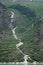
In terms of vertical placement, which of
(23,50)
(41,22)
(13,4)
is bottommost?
(23,50)

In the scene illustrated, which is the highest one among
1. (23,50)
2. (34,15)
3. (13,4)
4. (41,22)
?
(13,4)

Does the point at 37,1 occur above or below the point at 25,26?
above

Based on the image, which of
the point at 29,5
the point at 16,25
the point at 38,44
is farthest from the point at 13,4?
the point at 38,44

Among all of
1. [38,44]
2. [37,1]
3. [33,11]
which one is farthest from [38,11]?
[38,44]

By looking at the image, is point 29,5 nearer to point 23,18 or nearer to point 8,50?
point 23,18

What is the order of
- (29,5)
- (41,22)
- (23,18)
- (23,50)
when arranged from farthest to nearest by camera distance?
(29,5)
(23,18)
(41,22)
(23,50)

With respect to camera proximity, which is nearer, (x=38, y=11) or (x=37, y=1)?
(x=38, y=11)

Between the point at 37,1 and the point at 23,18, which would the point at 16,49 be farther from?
the point at 37,1

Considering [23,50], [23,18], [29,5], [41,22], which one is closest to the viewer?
[23,50]

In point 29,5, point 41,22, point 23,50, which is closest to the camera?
point 23,50
